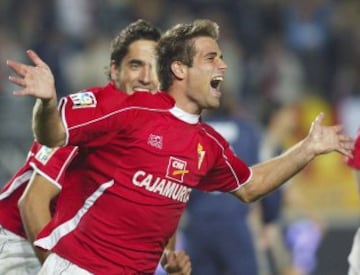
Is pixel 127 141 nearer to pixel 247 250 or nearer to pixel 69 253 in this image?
pixel 69 253

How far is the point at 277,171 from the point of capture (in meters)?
6.04

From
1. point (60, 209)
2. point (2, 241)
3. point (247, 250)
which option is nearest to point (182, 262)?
point (60, 209)

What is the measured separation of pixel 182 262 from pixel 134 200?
1.64 feet

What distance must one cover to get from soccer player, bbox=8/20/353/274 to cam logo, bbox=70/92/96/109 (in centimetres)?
1

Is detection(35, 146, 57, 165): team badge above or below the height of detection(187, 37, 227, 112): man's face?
below

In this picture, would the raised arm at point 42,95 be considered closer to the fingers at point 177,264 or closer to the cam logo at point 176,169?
the cam logo at point 176,169

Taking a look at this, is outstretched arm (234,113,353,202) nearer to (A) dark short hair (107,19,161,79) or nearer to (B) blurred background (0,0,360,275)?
(A) dark short hair (107,19,161,79)

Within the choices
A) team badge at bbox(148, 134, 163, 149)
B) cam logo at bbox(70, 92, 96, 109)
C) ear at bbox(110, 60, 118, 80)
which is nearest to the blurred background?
ear at bbox(110, 60, 118, 80)

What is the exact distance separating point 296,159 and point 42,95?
161 cm

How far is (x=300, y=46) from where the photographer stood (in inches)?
597

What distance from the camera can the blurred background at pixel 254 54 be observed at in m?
13.1

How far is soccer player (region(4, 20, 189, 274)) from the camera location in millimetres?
5875

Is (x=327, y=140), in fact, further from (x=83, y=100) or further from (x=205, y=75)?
(x=83, y=100)

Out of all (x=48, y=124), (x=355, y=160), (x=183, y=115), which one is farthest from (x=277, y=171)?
(x=48, y=124)
